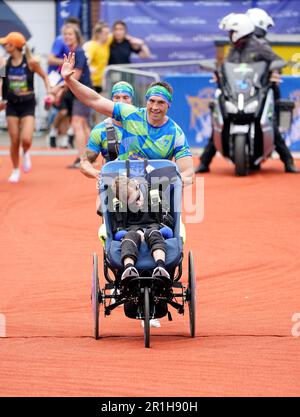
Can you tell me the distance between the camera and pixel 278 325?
8953 millimetres

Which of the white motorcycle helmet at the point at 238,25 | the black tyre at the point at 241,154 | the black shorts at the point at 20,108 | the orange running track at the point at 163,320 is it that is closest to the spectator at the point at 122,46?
the white motorcycle helmet at the point at 238,25

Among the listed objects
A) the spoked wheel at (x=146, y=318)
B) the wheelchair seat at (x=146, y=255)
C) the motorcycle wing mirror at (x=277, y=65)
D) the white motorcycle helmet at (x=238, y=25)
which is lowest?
the spoked wheel at (x=146, y=318)

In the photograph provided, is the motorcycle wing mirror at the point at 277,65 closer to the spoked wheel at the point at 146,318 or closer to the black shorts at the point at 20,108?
the black shorts at the point at 20,108

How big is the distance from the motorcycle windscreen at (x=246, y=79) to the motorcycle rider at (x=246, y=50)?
15 centimetres

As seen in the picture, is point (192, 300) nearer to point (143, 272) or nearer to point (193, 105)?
point (143, 272)

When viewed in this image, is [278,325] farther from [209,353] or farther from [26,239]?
[26,239]

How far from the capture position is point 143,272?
8.34m

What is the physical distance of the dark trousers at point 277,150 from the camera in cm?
1805

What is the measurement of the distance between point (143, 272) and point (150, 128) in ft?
3.67

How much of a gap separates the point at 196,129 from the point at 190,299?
42.8ft

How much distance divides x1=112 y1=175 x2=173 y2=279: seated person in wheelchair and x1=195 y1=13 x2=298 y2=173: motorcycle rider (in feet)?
29.9

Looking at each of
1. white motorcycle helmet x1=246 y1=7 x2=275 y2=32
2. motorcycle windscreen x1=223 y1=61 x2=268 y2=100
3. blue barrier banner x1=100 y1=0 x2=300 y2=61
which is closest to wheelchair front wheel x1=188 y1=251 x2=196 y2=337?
motorcycle windscreen x1=223 y1=61 x2=268 y2=100

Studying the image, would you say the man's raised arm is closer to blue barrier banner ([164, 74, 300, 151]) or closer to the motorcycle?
the motorcycle
